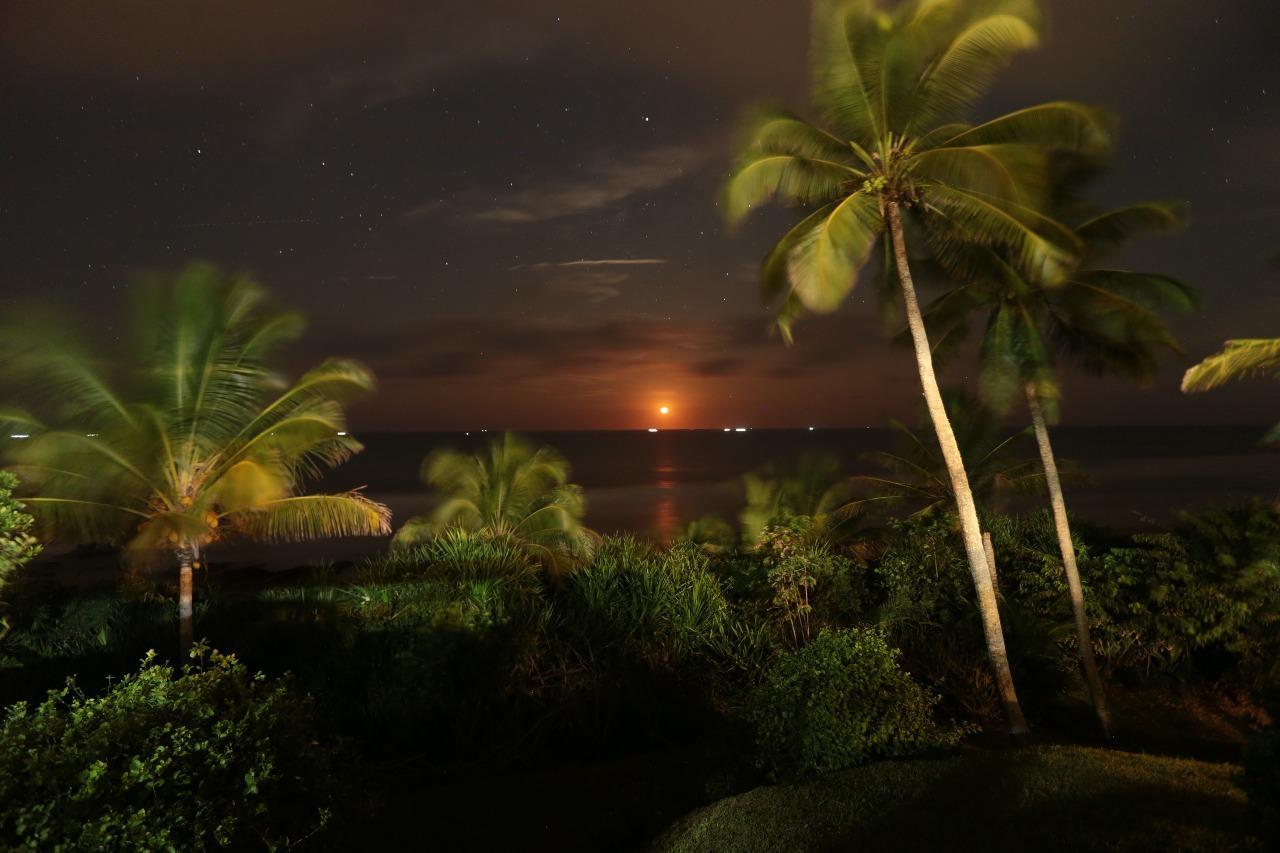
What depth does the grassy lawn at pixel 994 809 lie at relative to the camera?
16.0ft

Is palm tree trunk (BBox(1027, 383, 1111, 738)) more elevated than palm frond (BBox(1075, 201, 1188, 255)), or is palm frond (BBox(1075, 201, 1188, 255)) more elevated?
palm frond (BBox(1075, 201, 1188, 255))

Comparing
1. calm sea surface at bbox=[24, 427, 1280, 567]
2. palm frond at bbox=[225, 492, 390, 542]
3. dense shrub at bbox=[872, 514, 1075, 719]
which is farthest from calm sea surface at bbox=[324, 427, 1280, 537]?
palm frond at bbox=[225, 492, 390, 542]

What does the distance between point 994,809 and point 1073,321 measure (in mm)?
7713

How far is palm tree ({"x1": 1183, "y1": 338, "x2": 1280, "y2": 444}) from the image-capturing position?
355 inches

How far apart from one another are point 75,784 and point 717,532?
21.0 metres

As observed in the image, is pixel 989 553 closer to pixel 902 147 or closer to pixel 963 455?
pixel 963 455

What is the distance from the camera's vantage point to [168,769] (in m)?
4.36

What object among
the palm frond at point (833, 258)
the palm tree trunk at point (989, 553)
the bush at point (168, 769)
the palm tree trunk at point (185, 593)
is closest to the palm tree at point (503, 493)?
the palm tree trunk at point (185, 593)

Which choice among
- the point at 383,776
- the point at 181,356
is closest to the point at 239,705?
the point at 383,776

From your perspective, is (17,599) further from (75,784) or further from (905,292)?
(905,292)

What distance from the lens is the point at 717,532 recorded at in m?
24.4

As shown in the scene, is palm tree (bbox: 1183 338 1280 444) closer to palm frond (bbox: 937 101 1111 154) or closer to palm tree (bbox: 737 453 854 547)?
palm frond (bbox: 937 101 1111 154)

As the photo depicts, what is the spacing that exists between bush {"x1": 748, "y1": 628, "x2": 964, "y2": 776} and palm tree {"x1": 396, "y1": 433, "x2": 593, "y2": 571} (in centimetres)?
1042

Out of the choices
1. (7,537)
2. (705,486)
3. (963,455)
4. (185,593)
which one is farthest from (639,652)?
(705,486)
